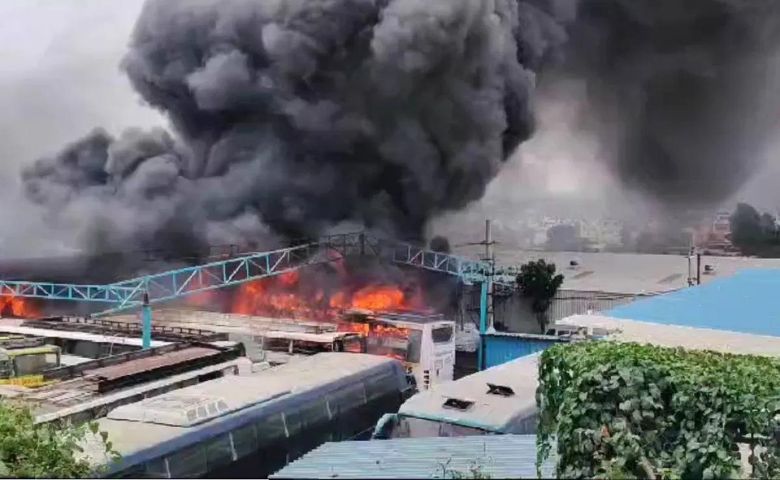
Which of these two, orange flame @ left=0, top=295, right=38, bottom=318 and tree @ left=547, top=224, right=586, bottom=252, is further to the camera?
tree @ left=547, top=224, right=586, bottom=252

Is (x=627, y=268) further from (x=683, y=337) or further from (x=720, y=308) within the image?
→ (x=683, y=337)

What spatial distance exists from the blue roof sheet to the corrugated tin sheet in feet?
13.6

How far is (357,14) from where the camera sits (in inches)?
585

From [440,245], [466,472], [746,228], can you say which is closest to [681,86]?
[746,228]

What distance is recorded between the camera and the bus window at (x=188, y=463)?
17.3ft

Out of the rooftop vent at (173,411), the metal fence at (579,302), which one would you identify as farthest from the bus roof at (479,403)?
the metal fence at (579,302)

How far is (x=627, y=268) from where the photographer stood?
14812 mm

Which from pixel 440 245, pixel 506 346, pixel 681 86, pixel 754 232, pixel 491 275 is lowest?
pixel 506 346

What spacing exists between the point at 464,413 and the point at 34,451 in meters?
3.46

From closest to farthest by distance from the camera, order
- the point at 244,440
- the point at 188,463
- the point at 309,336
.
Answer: the point at 188,463, the point at 244,440, the point at 309,336

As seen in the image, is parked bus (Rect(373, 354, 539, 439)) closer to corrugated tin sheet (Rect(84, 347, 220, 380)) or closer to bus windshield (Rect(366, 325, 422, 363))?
corrugated tin sheet (Rect(84, 347, 220, 380))

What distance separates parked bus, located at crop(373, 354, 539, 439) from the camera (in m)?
6.08

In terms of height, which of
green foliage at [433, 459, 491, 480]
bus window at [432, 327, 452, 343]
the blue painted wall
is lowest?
the blue painted wall

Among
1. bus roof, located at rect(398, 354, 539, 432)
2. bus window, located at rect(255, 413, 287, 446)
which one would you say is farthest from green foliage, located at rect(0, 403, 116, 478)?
bus roof, located at rect(398, 354, 539, 432)
